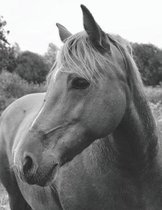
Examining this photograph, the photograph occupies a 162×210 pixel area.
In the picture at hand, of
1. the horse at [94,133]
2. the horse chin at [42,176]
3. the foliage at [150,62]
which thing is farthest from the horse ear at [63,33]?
the foliage at [150,62]

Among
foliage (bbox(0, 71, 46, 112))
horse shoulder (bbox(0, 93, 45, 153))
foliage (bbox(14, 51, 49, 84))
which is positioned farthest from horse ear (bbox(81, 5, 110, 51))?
foliage (bbox(14, 51, 49, 84))

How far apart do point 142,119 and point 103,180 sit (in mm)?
585

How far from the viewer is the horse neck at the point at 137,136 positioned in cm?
306

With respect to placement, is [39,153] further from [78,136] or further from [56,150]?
[78,136]

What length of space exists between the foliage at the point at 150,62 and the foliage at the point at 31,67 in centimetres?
817

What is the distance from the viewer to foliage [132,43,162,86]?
93.2 feet

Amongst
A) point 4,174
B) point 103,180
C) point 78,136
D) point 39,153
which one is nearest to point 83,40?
point 78,136

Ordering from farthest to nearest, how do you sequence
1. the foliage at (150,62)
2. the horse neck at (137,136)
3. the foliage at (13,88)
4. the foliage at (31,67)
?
the foliage at (31,67) < the foliage at (150,62) < the foliage at (13,88) < the horse neck at (137,136)

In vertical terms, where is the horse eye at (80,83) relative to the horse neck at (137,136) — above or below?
above

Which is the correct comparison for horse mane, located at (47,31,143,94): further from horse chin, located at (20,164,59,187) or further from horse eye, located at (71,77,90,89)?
horse chin, located at (20,164,59,187)

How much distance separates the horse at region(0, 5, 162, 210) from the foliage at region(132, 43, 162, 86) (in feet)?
78.0

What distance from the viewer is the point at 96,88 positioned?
2.79 m

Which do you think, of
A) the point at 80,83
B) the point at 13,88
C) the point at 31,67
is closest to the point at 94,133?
the point at 80,83

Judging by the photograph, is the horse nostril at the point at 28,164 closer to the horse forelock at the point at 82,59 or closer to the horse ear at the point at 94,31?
the horse forelock at the point at 82,59
